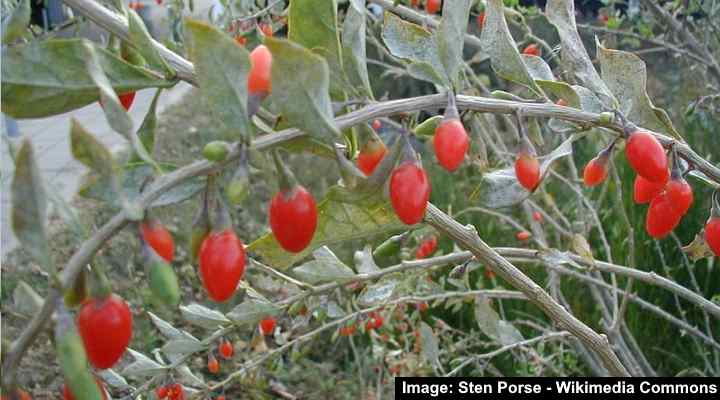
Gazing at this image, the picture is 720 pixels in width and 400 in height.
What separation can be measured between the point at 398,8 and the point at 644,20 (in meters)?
1.81

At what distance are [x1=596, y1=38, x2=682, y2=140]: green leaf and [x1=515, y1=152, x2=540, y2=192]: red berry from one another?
17 centimetres

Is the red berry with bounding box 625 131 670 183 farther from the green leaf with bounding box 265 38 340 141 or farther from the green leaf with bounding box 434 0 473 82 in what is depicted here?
the green leaf with bounding box 265 38 340 141

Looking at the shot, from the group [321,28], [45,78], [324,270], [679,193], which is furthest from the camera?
[324,270]

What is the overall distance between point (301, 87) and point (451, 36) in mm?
205

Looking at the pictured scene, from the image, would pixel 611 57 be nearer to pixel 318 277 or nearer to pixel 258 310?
pixel 318 277

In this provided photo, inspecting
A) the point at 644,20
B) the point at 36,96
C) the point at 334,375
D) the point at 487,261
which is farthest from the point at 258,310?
the point at 644,20

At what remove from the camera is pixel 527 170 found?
0.73m

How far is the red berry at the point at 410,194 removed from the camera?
0.64 meters

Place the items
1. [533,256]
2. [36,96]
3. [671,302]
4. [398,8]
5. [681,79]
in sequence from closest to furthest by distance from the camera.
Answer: [36,96] → [533,256] → [398,8] → [671,302] → [681,79]

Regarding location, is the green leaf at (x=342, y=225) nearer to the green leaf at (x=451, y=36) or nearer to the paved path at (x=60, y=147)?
the green leaf at (x=451, y=36)

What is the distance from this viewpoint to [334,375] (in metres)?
3.15

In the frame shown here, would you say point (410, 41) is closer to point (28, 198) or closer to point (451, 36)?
point (451, 36)

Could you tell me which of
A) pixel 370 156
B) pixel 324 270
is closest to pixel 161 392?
pixel 324 270

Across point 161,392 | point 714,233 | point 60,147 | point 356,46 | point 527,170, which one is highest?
point 356,46
